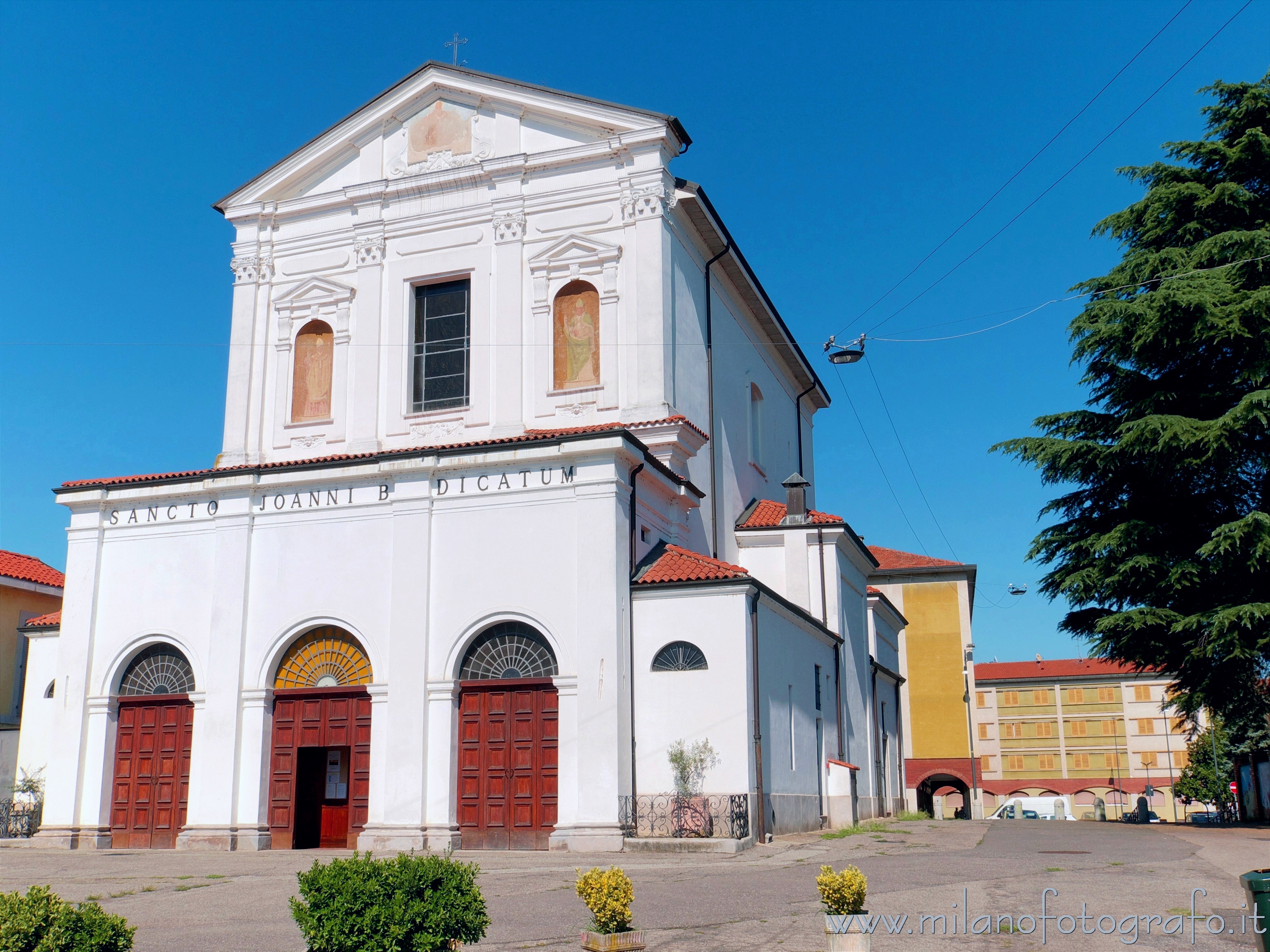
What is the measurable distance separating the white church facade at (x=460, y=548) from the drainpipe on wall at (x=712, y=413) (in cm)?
12

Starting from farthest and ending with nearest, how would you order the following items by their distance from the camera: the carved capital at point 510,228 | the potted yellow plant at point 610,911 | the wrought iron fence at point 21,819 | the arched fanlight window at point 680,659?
1. the carved capital at point 510,228
2. the wrought iron fence at point 21,819
3. the arched fanlight window at point 680,659
4. the potted yellow plant at point 610,911

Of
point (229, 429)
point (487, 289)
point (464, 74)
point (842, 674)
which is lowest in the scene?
point (842, 674)

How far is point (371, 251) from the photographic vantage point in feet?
84.6

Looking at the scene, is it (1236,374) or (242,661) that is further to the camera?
(1236,374)

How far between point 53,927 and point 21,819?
63.0ft

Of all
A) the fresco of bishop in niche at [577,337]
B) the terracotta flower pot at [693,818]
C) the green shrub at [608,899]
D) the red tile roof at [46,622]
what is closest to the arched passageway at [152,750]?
the red tile roof at [46,622]

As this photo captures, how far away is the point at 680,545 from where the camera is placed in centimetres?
2269

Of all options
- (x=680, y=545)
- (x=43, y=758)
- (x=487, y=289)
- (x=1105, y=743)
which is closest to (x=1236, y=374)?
(x=680, y=545)

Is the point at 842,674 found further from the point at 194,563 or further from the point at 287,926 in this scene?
the point at 287,926

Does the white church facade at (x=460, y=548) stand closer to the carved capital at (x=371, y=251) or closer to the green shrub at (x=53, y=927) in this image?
the carved capital at (x=371, y=251)

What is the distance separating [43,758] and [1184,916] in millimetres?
22620

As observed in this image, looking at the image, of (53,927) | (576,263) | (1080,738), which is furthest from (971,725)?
(1080,738)

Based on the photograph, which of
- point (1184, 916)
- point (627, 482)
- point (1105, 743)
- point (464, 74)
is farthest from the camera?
point (1105, 743)

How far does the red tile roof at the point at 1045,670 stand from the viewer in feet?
285
